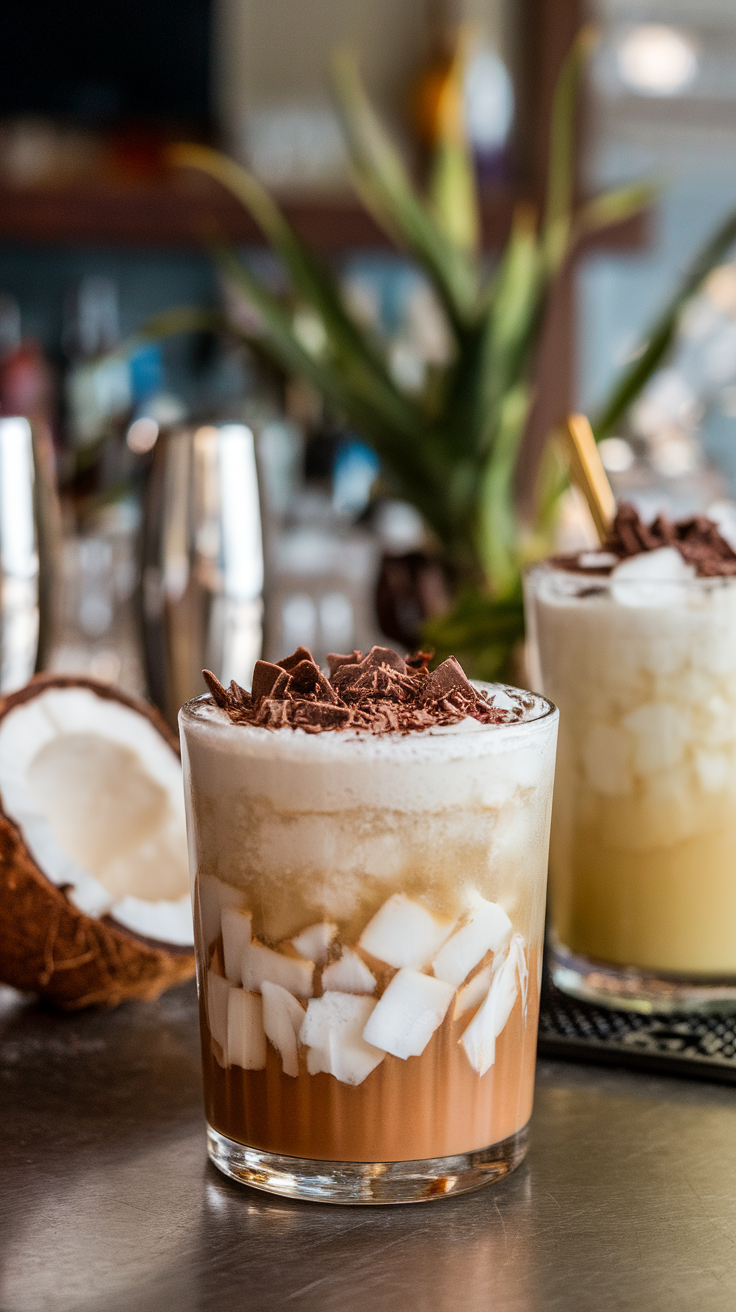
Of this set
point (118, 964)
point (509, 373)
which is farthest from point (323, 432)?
point (118, 964)

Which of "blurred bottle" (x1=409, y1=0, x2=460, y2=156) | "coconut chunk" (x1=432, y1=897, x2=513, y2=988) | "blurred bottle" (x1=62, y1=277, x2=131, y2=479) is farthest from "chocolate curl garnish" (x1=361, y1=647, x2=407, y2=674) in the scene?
"blurred bottle" (x1=409, y1=0, x2=460, y2=156)

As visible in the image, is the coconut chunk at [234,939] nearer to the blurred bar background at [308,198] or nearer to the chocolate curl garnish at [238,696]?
the chocolate curl garnish at [238,696]

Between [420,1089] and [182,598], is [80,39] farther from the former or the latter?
[420,1089]

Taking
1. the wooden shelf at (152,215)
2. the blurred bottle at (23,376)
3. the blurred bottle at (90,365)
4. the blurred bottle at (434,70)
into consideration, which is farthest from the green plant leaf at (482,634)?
the blurred bottle at (434,70)

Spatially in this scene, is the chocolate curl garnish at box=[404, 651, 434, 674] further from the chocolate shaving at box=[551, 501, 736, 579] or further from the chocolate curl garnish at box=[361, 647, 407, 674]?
the chocolate shaving at box=[551, 501, 736, 579]

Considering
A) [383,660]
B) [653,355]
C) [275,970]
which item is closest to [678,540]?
[383,660]
